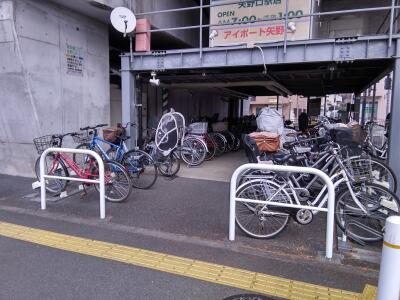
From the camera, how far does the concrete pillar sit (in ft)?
19.2

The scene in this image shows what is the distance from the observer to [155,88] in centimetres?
1280

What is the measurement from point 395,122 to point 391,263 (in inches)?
186

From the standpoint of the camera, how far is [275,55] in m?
6.67

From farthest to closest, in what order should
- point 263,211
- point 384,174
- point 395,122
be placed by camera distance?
point 395,122, point 384,174, point 263,211

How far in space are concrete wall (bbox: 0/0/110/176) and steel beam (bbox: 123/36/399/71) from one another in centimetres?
139

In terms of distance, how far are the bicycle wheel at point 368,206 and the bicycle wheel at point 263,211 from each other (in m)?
0.67

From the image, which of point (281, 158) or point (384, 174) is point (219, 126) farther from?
point (281, 158)

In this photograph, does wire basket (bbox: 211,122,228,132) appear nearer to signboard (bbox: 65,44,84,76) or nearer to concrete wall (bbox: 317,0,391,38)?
concrete wall (bbox: 317,0,391,38)

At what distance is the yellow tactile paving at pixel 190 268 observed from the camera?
2.95 meters

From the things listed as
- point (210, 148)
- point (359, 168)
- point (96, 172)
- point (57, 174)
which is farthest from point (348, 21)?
point (57, 174)

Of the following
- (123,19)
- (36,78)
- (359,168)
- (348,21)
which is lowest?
(359,168)

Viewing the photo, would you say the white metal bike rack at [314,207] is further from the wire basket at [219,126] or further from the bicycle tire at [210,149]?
the wire basket at [219,126]

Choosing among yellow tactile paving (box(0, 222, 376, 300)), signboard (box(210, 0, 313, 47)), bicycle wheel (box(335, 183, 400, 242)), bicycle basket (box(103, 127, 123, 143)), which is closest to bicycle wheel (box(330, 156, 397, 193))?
bicycle wheel (box(335, 183, 400, 242))

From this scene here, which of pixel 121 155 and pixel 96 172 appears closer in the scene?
pixel 96 172
